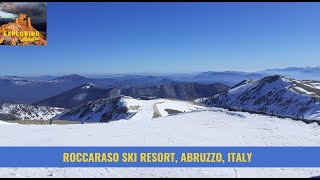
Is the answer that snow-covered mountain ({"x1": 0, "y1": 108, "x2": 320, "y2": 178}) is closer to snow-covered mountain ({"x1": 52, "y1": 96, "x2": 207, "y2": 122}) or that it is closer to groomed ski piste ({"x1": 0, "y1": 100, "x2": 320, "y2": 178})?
groomed ski piste ({"x1": 0, "y1": 100, "x2": 320, "y2": 178})

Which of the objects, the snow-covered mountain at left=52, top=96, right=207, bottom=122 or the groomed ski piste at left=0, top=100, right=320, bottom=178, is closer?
the groomed ski piste at left=0, top=100, right=320, bottom=178

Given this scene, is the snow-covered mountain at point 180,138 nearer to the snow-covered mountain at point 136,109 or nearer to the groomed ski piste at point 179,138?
the groomed ski piste at point 179,138

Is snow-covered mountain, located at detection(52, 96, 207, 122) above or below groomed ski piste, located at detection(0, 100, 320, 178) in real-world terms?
below

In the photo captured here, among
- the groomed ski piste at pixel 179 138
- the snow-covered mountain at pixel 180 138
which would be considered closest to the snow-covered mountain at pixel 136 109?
the groomed ski piste at pixel 179 138

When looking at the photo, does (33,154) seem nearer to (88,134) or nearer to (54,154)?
(54,154)

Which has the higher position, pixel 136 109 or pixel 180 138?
pixel 180 138

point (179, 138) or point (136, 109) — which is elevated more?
point (179, 138)

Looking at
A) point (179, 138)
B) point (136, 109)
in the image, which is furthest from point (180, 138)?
point (136, 109)

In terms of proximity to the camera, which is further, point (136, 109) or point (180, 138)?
point (136, 109)

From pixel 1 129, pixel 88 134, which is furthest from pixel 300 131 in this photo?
pixel 1 129

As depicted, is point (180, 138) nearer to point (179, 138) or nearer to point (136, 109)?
point (179, 138)

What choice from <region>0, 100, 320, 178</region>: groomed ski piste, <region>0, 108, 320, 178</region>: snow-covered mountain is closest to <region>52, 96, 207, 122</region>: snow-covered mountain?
<region>0, 100, 320, 178</region>: groomed ski piste

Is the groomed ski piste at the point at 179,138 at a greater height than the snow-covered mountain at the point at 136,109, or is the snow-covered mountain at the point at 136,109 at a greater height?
the groomed ski piste at the point at 179,138
